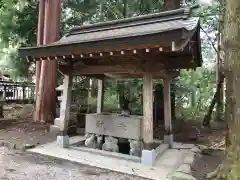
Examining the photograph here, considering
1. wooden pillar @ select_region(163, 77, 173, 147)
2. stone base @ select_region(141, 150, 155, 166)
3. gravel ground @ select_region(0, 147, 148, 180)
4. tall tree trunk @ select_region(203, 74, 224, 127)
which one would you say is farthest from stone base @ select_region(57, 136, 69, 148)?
tall tree trunk @ select_region(203, 74, 224, 127)

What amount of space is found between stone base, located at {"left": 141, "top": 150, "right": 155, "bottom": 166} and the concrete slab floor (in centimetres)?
11

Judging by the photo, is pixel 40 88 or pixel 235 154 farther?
pixel 40 88

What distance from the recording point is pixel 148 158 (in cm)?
513

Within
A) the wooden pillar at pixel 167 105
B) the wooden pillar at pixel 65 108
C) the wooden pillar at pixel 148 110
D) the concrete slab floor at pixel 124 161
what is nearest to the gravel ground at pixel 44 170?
the concrete slab floor at pixel 124 161

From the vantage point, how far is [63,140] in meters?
6.26

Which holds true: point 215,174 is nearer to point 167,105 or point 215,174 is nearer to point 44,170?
point 167,105

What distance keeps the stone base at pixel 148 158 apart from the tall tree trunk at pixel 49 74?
5132 mm

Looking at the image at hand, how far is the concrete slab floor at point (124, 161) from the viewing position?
4691 mm

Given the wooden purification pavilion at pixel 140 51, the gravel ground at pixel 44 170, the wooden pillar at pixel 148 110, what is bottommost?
the gravel ground at pixel 44 170

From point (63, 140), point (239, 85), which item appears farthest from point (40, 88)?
point (239, 85)

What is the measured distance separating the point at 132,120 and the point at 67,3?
9361 millimetres

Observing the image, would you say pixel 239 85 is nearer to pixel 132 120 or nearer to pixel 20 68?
pixel 132 120

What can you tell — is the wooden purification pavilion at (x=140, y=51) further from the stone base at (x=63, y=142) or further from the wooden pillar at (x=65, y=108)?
the stone base at (x=63, y=142)

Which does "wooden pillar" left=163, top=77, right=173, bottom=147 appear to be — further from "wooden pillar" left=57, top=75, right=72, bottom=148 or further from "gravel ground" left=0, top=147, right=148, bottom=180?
"wooden pillar" left=57, top=75, right=72, bottom=148
